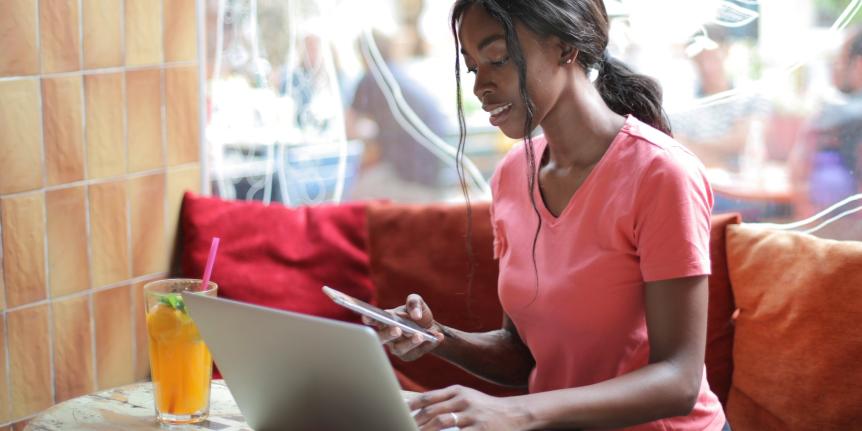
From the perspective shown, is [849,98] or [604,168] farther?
[849,98]

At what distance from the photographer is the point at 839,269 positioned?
1.77 metres

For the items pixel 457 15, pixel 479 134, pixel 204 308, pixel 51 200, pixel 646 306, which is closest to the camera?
pixel 204 308

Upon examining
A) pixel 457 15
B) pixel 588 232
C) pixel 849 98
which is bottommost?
pixel 588 232

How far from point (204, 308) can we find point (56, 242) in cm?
96

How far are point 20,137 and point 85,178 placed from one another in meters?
0.17

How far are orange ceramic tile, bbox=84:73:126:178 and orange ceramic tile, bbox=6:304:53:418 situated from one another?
12.2 inches

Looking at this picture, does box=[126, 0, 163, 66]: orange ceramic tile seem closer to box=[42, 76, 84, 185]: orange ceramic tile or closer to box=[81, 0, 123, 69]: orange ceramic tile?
box=[81, 0, 123, 69]: orange ceramic tile

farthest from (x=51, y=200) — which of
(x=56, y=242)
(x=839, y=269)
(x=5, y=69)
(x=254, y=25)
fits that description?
(x=839, y=269)

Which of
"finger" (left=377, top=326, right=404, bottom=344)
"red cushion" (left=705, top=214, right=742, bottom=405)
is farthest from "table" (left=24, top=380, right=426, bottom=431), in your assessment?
"red cushion" (left=705, top=214, right=742, bottom=405)

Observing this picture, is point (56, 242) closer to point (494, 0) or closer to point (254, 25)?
point (254, 25)

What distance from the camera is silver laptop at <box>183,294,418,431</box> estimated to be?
3.24ft

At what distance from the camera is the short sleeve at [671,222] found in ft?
4.20

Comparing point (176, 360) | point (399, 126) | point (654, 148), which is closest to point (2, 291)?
point (176, 360)

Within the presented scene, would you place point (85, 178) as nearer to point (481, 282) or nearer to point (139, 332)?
point (139, 332)
